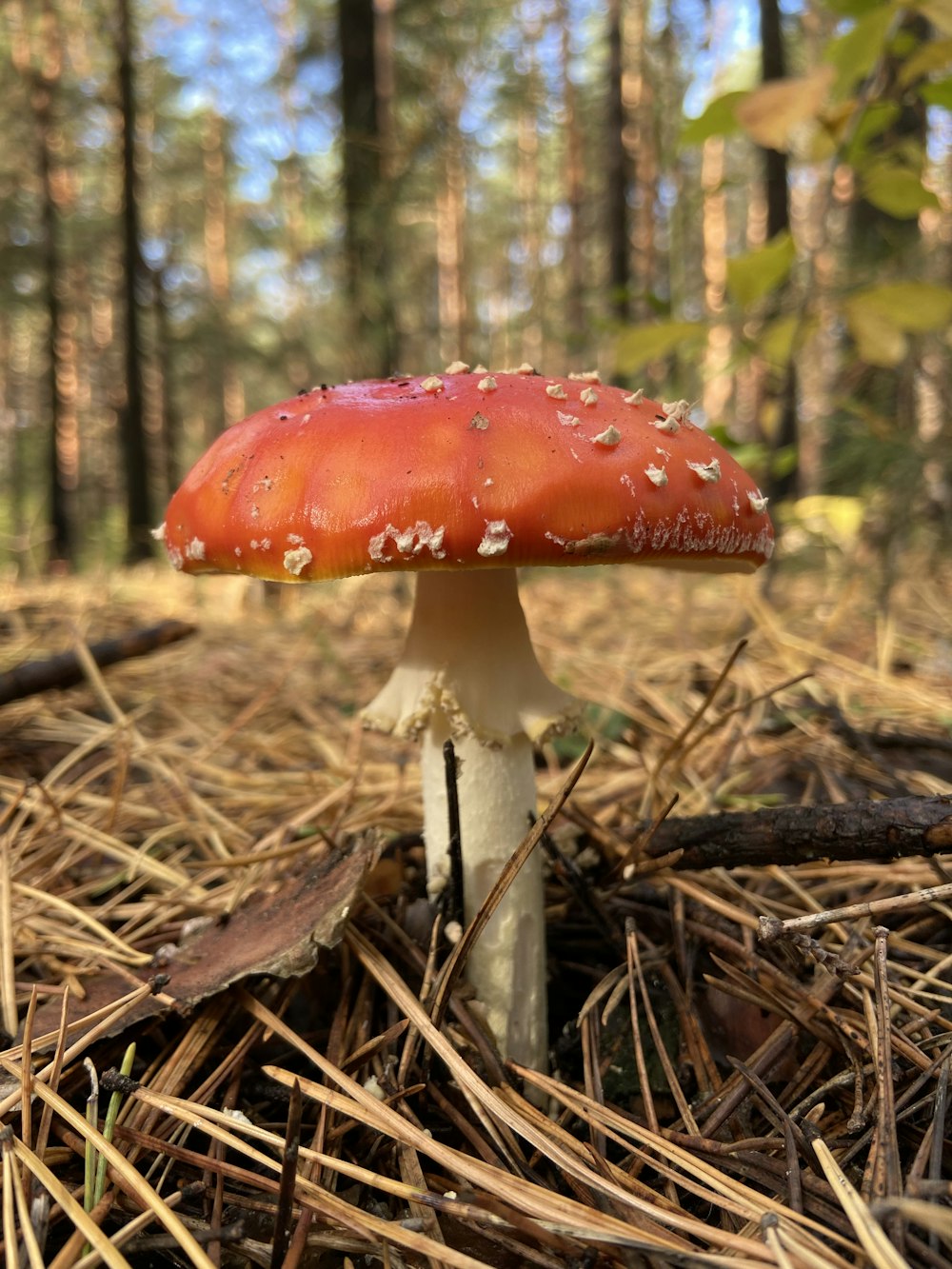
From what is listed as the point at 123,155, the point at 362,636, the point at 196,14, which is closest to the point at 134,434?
the point at 123,155

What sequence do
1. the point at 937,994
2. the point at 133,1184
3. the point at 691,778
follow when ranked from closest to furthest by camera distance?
the point at 133,1184
the point at 937,994
the point at 691,778

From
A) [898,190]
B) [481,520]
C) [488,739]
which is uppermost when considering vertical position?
[898,190]

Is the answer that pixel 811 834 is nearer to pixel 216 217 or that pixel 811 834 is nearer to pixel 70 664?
pixel 70 664

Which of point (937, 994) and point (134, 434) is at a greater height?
point (134, 434)

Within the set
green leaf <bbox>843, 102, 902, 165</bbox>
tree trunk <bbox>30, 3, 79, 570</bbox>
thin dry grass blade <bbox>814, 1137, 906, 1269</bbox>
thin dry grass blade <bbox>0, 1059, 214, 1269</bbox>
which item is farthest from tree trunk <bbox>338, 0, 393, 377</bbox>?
tree trunk <bbox>30, 3, 79, 570</bbox>

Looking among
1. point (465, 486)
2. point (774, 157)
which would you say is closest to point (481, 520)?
point (465, 486)

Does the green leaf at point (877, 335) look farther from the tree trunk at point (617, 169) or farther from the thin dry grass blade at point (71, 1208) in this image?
the tree trunk at point (617, 169)

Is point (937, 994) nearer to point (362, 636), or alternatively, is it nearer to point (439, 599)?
point (439, 599)
